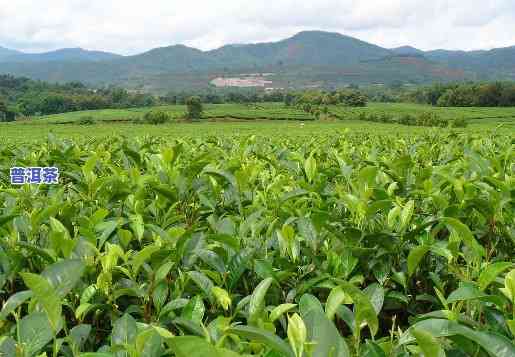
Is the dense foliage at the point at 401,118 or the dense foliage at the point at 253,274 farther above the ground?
the dense foliage at the point at 253,274

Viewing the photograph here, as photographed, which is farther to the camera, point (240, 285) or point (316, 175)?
point (316, 175)

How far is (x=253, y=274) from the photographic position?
1847 millimetres

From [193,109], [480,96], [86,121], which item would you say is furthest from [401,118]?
[86,121]

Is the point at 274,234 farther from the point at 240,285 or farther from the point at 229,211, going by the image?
the point at 229,211

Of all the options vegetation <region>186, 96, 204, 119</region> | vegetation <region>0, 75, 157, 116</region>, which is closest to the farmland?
vegetation <region>186, 96, 204, 119</region>

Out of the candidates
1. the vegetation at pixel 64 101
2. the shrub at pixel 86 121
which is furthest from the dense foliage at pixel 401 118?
the vegetation at pixel 64 101

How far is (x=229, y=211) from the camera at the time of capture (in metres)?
2.78

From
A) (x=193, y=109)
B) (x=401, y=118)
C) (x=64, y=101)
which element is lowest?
(x=401, y=118)

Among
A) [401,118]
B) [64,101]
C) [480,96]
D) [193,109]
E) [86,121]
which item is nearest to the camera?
[401,118]

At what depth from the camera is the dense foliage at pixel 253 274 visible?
1.20m

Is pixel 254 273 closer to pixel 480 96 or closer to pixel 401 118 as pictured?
pixel 401 118

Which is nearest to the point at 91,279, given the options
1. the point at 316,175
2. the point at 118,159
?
the point at 316,175

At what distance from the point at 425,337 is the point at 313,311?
249 mm

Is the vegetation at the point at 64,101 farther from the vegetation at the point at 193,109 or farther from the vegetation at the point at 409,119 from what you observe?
the vegetation at the point at 409,119
